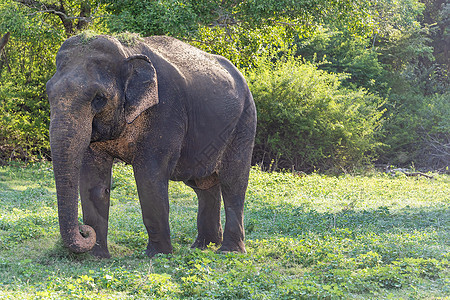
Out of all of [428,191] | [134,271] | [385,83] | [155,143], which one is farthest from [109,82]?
[385,83]

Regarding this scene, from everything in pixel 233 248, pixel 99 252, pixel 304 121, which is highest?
pixel 99 252

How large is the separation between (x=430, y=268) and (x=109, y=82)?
3.86 meters

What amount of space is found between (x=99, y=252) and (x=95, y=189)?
734 millimetres

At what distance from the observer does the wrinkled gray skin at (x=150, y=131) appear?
586 centimetres

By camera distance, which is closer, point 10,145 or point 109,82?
point 109,82

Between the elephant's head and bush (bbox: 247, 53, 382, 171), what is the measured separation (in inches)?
547

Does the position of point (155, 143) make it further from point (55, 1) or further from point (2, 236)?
point (55, 1)

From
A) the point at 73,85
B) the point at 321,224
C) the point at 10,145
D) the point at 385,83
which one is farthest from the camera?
the point at 385,83

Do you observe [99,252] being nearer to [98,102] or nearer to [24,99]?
[98,102]

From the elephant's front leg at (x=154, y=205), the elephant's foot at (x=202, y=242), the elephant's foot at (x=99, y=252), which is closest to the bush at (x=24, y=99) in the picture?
the elephant's foot at (x=202, y=242)

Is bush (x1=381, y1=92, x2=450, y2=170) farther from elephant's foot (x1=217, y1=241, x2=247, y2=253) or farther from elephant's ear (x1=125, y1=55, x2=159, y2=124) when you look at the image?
elephant's ear (x1=125, y1=55, x2=159, y2=124)

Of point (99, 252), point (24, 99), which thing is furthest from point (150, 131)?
point (24, 99)

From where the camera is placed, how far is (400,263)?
6.38 meters

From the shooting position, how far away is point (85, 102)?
19.6ft
